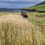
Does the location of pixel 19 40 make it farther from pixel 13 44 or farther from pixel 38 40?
pixel 38 40

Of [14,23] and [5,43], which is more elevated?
[14,23]

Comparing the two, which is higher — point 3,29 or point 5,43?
point 3,29

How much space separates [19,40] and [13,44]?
12.5 inches

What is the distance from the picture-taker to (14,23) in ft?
18.7

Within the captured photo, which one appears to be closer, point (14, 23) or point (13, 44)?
point (13, 44)

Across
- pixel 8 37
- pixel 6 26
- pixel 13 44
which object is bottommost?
pixel 13 44

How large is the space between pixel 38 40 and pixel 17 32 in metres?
1.03

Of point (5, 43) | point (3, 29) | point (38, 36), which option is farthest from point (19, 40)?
point (3, 29)

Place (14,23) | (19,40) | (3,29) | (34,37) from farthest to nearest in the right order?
1. (14,23)
2. (3,29)
3. (34,37)
4. (19,40)

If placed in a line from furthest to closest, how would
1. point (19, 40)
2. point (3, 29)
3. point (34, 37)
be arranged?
point (3, 29)
point (34, 37)
point (19, 40)

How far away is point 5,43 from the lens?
450 cm

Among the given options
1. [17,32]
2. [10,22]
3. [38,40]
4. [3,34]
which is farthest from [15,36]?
[10,22]

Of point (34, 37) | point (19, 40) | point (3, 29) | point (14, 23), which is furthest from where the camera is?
point (14, 23)

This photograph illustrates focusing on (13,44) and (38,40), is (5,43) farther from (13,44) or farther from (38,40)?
(38,40)
